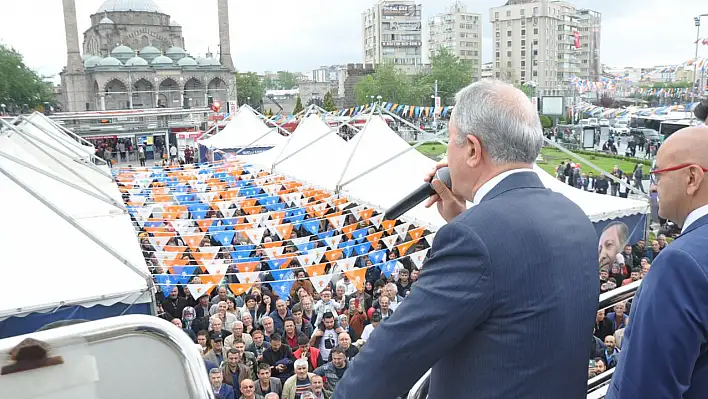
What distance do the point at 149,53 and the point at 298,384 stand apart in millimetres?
Answer: 70362

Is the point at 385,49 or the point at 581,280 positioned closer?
the point at 581,280

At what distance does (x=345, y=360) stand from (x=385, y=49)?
117 m

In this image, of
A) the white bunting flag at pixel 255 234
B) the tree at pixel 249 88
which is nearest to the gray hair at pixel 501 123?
the white bunting flag at pixel 255 234

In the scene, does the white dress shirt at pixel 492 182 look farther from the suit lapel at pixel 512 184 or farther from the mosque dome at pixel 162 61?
the mosque dome at pixel 162 61

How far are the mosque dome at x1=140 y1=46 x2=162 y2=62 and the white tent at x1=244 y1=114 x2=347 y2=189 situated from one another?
58.5 meters

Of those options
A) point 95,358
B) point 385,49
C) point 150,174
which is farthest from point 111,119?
point 385,49

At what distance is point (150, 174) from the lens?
15.2m

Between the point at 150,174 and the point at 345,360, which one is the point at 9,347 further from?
the point at 150,174

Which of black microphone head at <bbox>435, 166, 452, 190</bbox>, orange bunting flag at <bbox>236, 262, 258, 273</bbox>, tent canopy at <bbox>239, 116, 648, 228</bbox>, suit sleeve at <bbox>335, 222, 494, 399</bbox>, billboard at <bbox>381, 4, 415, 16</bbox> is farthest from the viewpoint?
billboard at <bbox>381, 4, 415, 16</bbox>

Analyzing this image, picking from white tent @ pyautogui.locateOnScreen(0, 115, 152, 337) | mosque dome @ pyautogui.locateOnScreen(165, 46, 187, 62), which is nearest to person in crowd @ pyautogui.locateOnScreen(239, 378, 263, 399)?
white tent @ pyautogui.locateOnScreen(0, 115, 152, 337)

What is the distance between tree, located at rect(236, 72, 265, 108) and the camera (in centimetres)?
9556

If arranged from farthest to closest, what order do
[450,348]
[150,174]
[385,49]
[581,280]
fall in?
[385,49] < [150,174] < [581,280] < [450,348]

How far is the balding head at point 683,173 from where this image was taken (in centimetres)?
164

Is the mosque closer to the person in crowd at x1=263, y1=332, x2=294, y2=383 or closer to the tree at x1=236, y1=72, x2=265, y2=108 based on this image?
the tree at x1=236, y1=72, x2=265, y2=108
